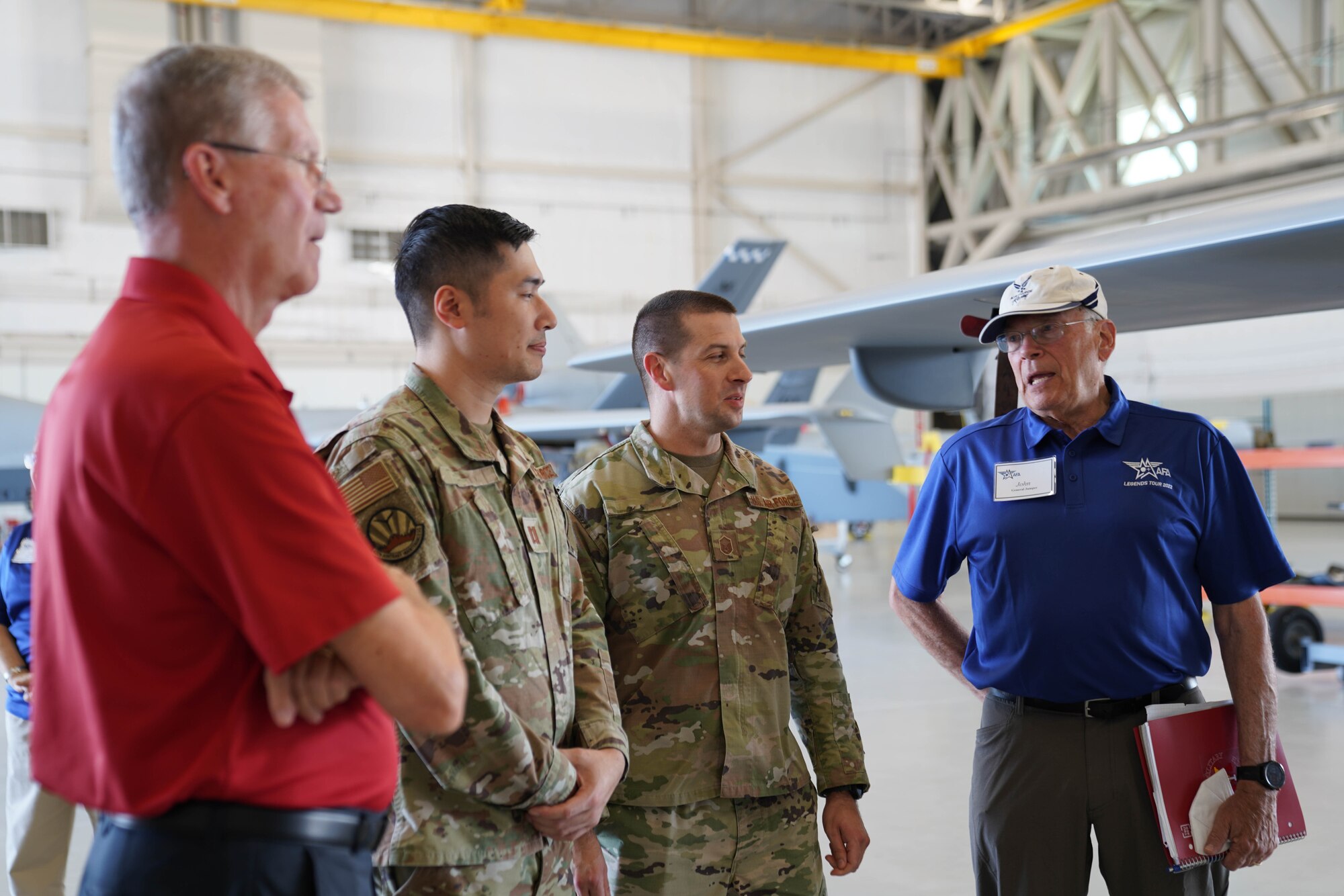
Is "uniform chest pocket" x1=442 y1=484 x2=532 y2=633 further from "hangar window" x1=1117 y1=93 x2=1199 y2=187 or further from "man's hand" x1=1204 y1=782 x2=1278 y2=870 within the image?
"hangar window" x1=1117 y1=93 x2=1199 y2=187

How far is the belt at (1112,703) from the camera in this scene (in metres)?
2.28

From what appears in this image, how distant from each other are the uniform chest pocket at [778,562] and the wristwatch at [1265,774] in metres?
0.99

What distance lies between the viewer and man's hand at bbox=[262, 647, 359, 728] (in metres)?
1.12

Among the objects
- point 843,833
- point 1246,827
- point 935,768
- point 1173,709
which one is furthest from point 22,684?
point 935,768

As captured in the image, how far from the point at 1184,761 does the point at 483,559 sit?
1.48 metres

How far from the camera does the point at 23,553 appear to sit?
11.4 ft

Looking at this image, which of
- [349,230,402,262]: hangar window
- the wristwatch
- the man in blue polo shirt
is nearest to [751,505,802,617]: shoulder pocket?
the wristwatch

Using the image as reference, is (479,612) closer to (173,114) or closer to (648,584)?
(648,584)

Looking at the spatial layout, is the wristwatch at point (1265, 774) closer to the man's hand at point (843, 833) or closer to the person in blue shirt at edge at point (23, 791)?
the man's hand at point (843, 833)

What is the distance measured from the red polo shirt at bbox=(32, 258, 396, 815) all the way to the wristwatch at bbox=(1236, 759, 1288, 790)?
1927 mm

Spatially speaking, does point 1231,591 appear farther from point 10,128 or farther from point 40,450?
point 10,128

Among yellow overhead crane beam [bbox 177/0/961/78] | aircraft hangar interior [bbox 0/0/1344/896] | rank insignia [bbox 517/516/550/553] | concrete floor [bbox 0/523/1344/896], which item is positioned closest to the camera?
rank insignia [bbox 517/516/550/553]

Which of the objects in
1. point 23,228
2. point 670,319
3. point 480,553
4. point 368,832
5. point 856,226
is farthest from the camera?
point 856,226

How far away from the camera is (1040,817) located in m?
2.31
